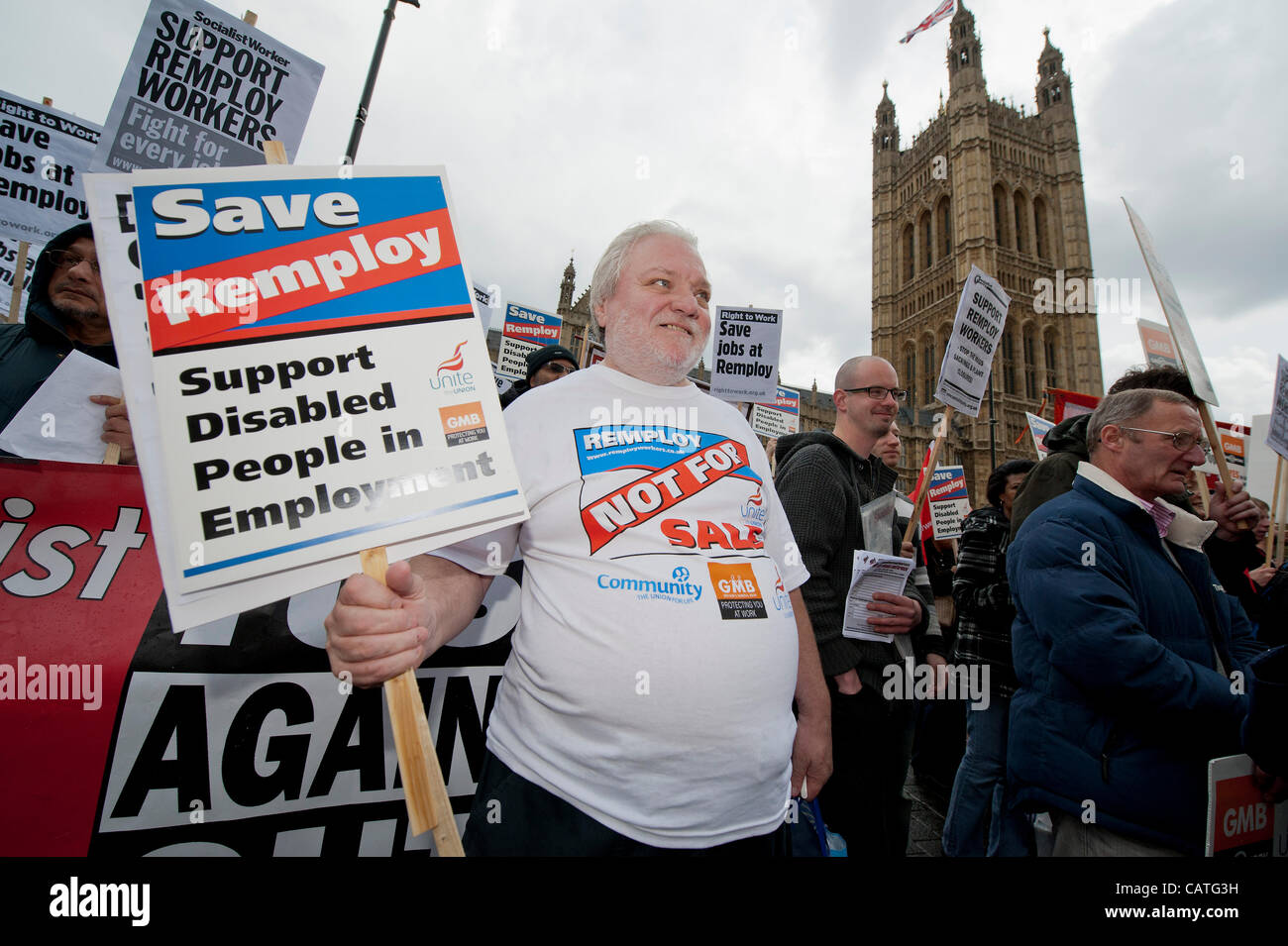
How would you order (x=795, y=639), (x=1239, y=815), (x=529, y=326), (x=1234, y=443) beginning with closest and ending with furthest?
(x=795, y=639), (x=1239, y=815), (x=1234, y=443), (x=529, y=326)

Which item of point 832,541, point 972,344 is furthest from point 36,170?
point 972,344

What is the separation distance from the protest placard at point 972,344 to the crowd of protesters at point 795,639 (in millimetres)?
984

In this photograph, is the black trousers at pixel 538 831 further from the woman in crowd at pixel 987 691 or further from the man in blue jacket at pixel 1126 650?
Answer: the woman in crowd at pixel 987 691

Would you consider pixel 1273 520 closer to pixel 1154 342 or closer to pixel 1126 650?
pixel 1154 342

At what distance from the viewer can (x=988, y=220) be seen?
153ft

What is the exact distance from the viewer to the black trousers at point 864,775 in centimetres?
262

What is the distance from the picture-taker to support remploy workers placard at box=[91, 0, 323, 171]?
333cm

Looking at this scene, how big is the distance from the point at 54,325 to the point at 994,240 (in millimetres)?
56915

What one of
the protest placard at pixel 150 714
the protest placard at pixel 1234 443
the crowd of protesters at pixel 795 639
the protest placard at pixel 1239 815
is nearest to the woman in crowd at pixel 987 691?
the crowd of protesters at pixel 795 639

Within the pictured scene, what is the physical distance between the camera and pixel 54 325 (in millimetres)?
2650

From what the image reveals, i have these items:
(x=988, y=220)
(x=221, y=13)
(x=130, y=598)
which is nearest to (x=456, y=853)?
(x=130, y=598)

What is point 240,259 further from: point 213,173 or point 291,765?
point 291,765

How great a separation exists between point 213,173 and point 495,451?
84 centimetres

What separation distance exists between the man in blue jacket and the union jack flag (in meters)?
32.0
